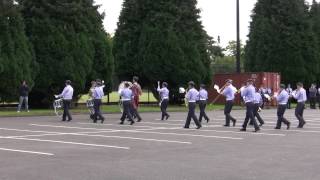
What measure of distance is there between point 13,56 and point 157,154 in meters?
22.2

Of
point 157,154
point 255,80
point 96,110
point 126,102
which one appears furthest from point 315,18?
point 157,154

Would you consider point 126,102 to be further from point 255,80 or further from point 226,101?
point 255,80

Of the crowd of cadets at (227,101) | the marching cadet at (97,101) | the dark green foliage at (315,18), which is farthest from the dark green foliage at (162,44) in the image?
the marching cadet at (97,101)

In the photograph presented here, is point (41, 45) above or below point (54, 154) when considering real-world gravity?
above

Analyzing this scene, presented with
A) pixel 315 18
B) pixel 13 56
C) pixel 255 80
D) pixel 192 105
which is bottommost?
pixel 192 105

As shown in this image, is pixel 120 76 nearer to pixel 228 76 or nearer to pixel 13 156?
pixel 228 76

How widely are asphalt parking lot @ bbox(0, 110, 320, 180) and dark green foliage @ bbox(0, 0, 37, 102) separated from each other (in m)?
12.6

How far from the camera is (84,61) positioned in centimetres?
3734

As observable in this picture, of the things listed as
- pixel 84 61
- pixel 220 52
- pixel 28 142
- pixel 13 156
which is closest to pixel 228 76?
pixel 84 61

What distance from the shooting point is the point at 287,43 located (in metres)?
53.1

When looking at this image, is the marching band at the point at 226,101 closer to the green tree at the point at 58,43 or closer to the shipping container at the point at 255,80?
the green tree at the point at 58,43

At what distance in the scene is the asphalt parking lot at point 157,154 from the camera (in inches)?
440

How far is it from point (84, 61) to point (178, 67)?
8.03 metres

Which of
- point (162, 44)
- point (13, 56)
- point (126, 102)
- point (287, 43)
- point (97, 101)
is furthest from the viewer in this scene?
point (287, 43)
